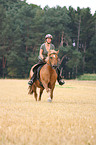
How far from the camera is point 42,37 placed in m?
58.2

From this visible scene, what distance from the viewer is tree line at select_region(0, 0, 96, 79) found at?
55.3m

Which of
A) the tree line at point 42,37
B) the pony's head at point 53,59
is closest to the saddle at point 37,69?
the pony's head at point 53,59

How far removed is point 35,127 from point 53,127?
1.11ft

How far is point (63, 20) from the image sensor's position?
58844 millimetres

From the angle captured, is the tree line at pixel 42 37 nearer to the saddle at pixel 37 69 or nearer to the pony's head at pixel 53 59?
the saddle at pixel 37 69

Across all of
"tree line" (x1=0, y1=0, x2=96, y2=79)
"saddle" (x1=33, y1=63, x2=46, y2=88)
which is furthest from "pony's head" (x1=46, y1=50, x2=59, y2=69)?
"tree line" (x1=0, y1=0, x2=96, y2=79)

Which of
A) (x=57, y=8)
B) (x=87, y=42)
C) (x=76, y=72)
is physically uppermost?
(x=57, y=8)

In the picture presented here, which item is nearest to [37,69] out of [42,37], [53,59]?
[53,59]

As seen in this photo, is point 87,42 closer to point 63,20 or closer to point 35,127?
point 63,20

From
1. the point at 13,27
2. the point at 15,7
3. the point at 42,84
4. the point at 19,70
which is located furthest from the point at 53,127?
the point at 15,7

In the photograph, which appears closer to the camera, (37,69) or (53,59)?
(53,59)

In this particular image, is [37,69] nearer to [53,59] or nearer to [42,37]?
[53,59]

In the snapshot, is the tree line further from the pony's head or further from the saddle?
the pony's head

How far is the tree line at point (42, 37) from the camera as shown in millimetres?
55312
